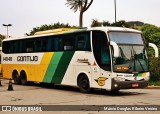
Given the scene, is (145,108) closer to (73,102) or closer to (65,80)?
(73,102)

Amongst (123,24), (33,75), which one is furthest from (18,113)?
(123,24)

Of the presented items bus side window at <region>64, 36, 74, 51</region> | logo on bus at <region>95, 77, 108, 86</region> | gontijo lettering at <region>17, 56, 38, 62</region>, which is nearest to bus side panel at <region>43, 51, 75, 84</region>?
bus side window at <region>64, 36, 74, 51</region>

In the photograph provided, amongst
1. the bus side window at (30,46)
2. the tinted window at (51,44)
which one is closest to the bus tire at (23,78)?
the tinted window at (51,44)

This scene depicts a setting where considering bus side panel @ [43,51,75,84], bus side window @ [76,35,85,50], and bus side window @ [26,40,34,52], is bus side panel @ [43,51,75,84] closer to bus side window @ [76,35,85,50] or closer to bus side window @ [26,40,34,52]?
bus side window @ [76,35,85,50]

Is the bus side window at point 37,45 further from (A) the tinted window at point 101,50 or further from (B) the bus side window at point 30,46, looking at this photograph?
(A) the tinted window at point 101,50

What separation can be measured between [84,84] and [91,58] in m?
1.48

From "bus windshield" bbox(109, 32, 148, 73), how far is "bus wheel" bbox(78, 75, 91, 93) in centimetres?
224

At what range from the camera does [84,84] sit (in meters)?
19.7

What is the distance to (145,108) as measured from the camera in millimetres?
13273

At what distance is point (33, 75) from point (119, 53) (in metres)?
8.50

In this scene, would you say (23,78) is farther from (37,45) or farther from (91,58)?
(91,58)

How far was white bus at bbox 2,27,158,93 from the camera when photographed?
17.9 m

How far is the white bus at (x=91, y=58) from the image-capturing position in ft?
58.7

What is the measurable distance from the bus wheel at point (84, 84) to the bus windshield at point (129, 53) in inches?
88.1
